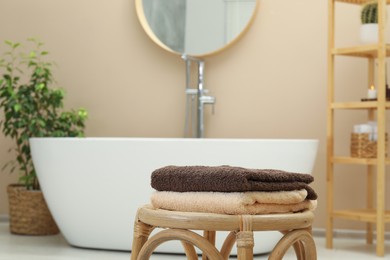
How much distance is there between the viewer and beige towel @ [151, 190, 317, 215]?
1476 millimetres

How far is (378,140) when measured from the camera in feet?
10.9

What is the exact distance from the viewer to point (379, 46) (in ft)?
11.0

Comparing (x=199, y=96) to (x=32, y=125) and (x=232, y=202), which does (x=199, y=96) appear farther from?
(x=232, y=202)

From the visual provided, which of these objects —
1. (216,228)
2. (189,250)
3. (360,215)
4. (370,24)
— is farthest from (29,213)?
(216,228)

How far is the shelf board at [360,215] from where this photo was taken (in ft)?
11.1

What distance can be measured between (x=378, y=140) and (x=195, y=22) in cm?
122

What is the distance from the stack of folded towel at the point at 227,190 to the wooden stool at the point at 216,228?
0.03 metres

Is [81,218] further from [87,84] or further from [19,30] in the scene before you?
[19,30]

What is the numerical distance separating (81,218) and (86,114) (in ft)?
2.40

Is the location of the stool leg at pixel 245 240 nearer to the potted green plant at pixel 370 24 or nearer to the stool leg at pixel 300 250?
the stool leg at pixel 300 250

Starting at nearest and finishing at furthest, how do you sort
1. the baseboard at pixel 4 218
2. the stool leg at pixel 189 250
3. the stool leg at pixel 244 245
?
the stool leg at pixel 244 245 → the stool leg at pixel 189 250 → the baseboard at pixel 4 218

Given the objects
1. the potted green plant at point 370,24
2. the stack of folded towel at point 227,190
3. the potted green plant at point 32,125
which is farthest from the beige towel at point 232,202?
the potted green plant at point 32,125

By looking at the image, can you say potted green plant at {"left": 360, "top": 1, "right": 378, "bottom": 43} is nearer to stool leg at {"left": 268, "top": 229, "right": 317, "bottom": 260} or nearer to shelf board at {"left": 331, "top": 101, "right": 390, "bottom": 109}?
shelf board at {"left": 331, "top": 101, "right": 390, "bottom": 109}

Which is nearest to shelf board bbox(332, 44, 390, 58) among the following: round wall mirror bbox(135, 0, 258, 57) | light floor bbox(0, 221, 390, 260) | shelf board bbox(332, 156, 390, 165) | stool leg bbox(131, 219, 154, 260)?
shelf board bbox(332, 156, 390, 165)
